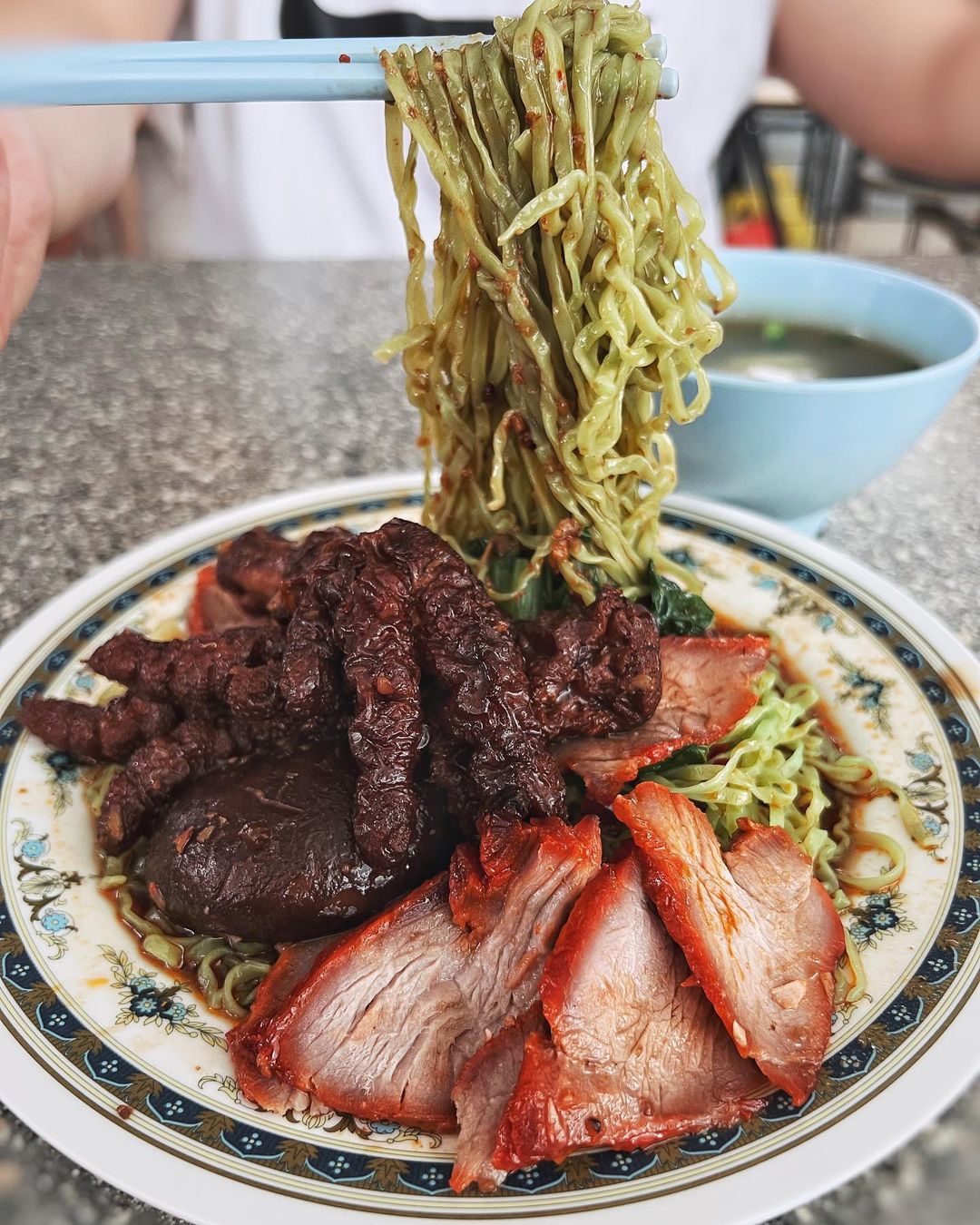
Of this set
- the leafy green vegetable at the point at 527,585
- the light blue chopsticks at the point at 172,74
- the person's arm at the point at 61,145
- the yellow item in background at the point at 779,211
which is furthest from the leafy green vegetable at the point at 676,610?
the yellow item in background at the point at 779,211

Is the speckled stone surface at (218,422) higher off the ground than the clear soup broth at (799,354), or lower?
lower

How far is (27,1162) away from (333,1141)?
0.42 meters

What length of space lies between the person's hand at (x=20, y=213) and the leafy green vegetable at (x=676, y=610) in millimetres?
1558

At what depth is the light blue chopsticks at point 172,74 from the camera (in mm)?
1365

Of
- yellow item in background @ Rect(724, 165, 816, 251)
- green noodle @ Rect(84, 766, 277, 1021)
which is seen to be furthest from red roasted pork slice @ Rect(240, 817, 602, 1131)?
yellow item in background @ Rect(724, 165, 816, 251)

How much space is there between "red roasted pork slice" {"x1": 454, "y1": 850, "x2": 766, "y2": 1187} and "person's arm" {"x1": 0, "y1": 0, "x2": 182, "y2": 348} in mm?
2048

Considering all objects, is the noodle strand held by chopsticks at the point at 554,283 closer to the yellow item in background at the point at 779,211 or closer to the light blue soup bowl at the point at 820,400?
the light blue soup bowl at the point at 820,400

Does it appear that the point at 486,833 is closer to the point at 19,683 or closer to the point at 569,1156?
the point at 569,1156

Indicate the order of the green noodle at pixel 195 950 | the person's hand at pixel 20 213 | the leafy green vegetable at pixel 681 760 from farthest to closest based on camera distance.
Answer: the person's hand at pixel 20 213 → the leafy green vegetable at pixel 681 760 → the green noodle at pixel 195 950

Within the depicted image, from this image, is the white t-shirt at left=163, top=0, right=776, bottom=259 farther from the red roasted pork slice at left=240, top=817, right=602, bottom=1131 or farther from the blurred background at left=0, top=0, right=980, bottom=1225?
the red roasted pork slice at left=240, top=817, right=602, bottom=1131

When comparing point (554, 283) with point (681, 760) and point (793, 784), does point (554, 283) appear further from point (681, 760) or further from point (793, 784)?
point (793, 784)

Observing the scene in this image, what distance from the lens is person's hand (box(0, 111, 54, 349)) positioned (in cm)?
238

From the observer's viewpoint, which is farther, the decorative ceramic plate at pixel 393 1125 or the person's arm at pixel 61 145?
the person's arm at pixel 61 145

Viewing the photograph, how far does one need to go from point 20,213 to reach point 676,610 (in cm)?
212
